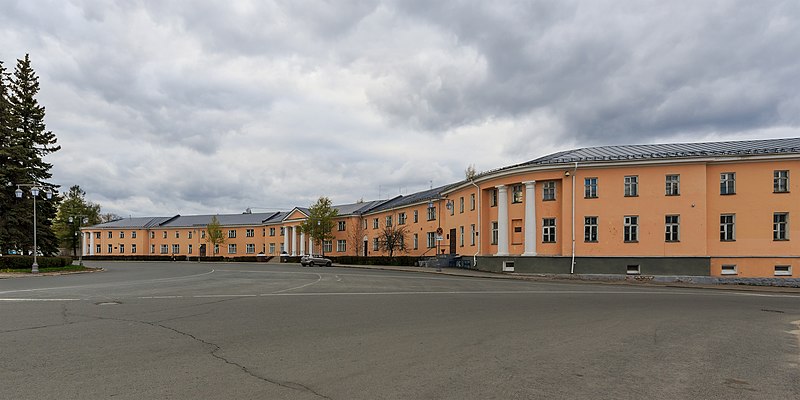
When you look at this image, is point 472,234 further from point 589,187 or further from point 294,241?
point 294,241

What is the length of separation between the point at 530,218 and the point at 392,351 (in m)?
28.2

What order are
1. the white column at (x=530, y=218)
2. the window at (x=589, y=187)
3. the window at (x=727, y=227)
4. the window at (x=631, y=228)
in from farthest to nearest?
the white column at (x=530, y=218)
the window at (x=589, y=187)
the window at (x=631, y=228)
the window at (x=727, y=227)

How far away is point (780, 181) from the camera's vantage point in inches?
1219

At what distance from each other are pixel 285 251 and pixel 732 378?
261 feet

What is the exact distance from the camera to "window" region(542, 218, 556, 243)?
34344 millimetres

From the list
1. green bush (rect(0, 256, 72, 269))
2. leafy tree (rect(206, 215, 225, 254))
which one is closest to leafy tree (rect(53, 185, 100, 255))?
A: leafy tree (rect(206, 215, 225, 254))

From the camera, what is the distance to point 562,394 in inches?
225

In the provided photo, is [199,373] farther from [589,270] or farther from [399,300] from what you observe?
[589,270]

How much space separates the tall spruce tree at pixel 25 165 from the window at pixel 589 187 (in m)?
42.0

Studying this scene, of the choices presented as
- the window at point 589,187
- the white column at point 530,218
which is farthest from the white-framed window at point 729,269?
the white column at point 530,218

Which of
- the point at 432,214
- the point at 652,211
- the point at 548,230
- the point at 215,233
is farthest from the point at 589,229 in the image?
the point at 215,233

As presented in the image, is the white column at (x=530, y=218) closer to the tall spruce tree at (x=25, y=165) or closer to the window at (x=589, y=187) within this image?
the window at (x=589, y=187)

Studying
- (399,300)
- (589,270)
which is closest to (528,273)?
(589,270)

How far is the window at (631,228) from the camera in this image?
32.4m
